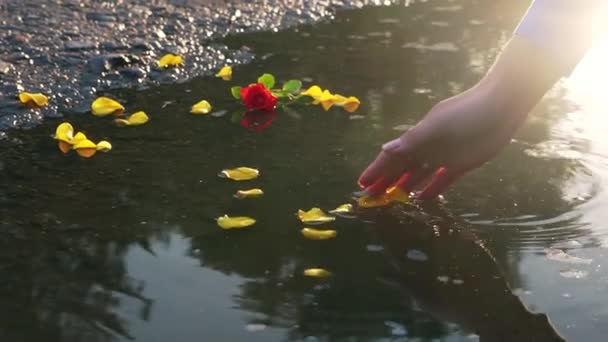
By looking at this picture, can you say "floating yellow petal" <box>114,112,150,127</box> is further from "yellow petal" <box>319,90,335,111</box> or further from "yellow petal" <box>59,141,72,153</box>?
"yellow petal" <box>319,90,335,111</box>

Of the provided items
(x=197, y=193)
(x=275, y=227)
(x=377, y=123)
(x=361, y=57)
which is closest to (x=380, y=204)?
(x=275, y=227)

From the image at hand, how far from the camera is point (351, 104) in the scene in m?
3.36

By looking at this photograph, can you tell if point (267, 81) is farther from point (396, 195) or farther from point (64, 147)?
point (396, 195)

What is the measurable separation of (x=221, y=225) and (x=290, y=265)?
0.24 meters

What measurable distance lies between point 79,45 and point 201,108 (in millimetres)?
852

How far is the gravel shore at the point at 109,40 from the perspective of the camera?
350 cm

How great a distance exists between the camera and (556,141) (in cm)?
305

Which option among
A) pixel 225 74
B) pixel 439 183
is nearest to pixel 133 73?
pixel 225 74

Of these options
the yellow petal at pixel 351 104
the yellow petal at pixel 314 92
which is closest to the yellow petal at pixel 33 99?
the yellow petal at pixel 314 92

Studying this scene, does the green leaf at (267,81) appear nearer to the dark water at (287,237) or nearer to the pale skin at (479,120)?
the dark water at (287,237)

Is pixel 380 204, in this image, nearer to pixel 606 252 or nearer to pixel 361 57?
pixel 606 252

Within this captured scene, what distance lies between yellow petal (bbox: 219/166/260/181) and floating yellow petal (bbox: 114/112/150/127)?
529 mm

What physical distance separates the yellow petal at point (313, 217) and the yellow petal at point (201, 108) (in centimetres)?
91

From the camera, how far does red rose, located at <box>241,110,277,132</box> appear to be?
3.17m
